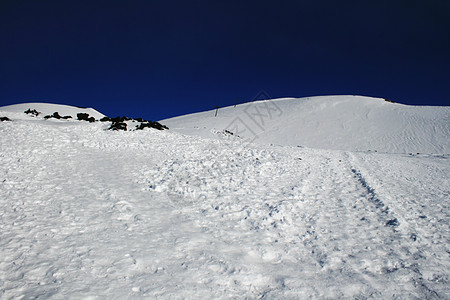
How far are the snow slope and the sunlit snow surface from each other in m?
16.1

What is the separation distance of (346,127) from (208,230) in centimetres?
3758

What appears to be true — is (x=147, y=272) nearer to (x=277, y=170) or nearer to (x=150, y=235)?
(x=150, y=235)

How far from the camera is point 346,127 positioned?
36.8m

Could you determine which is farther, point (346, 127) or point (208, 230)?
point (346, 127)

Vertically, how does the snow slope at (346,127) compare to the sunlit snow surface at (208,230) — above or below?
above

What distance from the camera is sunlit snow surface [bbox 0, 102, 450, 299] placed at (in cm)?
388

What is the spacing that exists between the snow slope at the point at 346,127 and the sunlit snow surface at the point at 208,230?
16.1 meters

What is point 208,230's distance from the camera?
5.82 meters

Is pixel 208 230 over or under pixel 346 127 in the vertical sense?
under

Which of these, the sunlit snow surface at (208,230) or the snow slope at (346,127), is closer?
the sunlit snow surface at (208,230)

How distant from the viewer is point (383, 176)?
12.2 m

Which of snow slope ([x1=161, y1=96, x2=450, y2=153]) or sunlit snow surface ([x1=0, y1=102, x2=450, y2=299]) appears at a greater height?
snow slope ([x1=161, y1=96, x2=450, y2=153])

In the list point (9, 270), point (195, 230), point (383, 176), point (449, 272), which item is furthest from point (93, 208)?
point (383, 176)

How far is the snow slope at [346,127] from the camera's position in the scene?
94.1 feet
